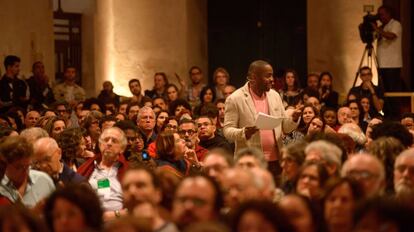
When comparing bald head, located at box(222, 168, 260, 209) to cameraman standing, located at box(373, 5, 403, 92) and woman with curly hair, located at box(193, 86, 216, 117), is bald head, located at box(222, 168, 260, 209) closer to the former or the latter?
woman with curly hair, located at box(193, 86, 216, 117)

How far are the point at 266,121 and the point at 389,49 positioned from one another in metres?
5.62

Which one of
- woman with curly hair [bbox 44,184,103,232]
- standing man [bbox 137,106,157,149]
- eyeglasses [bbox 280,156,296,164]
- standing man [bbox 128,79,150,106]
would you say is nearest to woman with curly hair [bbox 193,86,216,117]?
standing man [bbox 128,79,150,106]

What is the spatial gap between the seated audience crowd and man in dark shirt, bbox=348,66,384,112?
669 millimetres

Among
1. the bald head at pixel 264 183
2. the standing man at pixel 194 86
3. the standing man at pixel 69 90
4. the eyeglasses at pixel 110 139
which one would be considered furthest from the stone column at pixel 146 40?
the bald head at pixel 264 183

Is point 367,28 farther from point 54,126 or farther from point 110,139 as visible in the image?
point 110,139

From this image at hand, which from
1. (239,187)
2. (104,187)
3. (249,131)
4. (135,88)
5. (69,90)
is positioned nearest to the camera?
(239,187)

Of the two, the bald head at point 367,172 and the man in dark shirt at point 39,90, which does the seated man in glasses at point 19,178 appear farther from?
the man in dark shirt at point 39,90

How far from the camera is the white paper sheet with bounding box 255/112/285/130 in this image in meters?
8.06

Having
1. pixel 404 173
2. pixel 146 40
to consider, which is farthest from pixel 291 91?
pixel 404 173

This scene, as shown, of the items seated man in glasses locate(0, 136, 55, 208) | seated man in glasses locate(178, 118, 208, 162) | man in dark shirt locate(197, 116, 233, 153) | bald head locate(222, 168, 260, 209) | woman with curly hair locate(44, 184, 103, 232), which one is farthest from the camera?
man in dark shirt locate(197, 116, 233, 153)

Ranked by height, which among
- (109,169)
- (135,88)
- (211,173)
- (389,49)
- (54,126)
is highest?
(389,49)

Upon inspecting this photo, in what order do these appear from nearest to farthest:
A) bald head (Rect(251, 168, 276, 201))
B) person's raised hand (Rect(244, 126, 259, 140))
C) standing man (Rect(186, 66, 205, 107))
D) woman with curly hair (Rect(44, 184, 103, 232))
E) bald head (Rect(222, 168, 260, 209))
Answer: woman with curly hair (Rect(44, 184, 103, 232)) → bald head (Rect(222, 168, 260, 209)) → bald head (Rect(251, 168, 276, 201)) → person's raised hand (Rect(244, 126, 259, 140)) → standing man (Rect(186, 66, 205, 107))

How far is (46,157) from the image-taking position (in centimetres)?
725

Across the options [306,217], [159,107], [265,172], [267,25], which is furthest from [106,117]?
[267,25]
